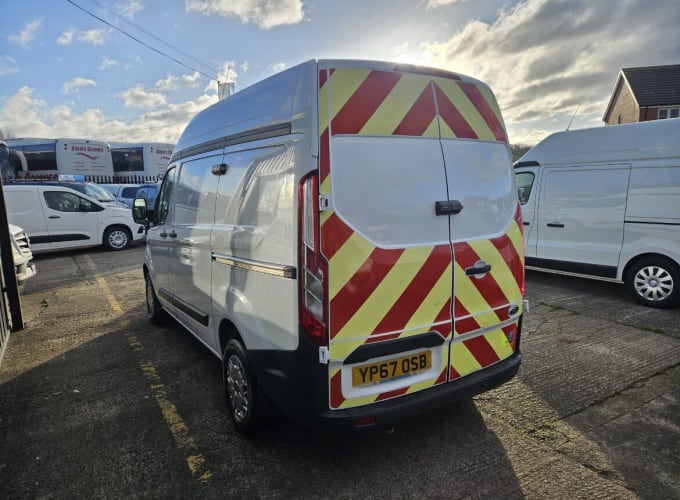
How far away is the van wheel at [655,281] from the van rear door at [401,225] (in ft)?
13.5

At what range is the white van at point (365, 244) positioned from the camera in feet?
7.12

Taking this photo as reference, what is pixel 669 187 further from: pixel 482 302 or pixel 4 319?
pixel 4 319

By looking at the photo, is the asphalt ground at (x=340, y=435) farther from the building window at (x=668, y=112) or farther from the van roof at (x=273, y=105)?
the building window at (x=668, y=112)

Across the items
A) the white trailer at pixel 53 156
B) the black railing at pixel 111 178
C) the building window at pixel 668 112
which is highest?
the building window at pixel 668 112

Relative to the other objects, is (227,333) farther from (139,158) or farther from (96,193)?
(139,158)

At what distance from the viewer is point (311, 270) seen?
2.15 m

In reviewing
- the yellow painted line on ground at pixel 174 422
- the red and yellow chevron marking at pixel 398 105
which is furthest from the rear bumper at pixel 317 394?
the red and yellow chevron marking at pixel 398 105

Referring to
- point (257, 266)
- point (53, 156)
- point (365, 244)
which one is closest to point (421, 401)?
point (365, 244)

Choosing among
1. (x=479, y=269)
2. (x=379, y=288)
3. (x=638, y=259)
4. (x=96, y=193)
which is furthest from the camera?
(x=96, y=193)

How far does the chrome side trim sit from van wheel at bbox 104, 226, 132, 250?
9.95 m

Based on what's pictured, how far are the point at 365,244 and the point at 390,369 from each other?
714 mm

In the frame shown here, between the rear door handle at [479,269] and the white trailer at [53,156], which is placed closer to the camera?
the rear door handle at [479,269]

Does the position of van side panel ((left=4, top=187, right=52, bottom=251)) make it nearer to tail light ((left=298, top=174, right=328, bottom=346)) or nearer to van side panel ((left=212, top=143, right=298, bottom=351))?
van side panel ((left=212, top=143, right=298, bottom=351))

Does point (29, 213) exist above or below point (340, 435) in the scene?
above
